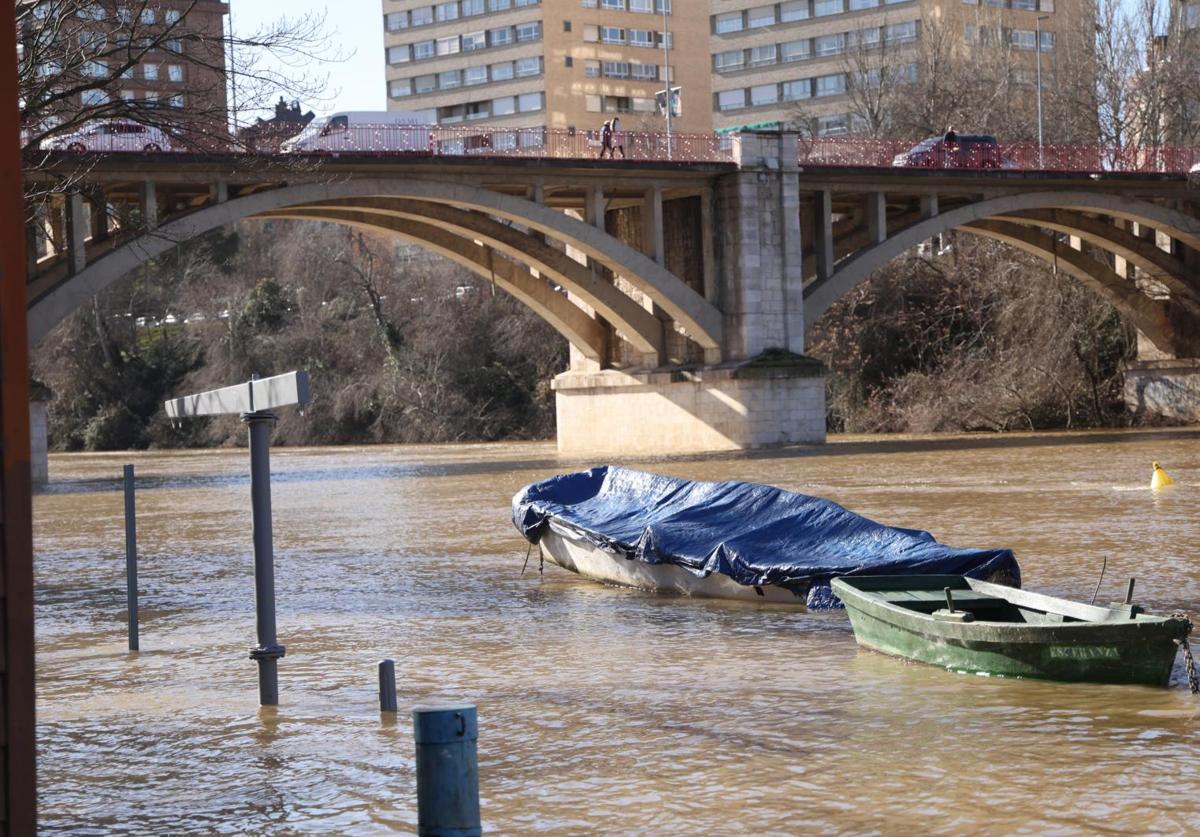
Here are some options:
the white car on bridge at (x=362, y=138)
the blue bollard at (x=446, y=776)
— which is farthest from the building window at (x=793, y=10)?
the blue bollard at (x=446, y=776)

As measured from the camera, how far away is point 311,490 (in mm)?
36938

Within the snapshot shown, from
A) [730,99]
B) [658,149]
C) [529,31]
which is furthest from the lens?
[730,99]

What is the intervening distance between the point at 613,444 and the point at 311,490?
48.2ft

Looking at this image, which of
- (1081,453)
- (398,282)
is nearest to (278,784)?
(1081,453)

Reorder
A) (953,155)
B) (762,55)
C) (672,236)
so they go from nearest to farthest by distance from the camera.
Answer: (953,155), (672,236), (762,55)

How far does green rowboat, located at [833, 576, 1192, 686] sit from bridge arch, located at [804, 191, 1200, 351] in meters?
34.7

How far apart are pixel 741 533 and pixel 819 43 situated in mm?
87372

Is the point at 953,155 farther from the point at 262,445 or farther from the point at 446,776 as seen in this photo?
the point at 446,776

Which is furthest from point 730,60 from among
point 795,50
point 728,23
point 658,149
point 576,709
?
point 576,709

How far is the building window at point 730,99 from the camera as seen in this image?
103 metres

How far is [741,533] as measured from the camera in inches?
615

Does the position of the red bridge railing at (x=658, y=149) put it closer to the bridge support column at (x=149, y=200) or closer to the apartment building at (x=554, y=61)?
the bridge support column at (x=149, y=200)

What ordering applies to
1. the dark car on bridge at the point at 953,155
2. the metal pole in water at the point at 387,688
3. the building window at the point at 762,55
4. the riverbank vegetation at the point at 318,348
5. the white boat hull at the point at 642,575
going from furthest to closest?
the building window at the point at 762,55 < the riverbank vegetation at the point at 318,348 < the dark car on bridge at the point at 953,155 < the white boat hull at the point at 642,575 < the metal pole in water at the point at 387,688

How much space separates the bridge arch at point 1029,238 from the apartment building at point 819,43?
105ft
